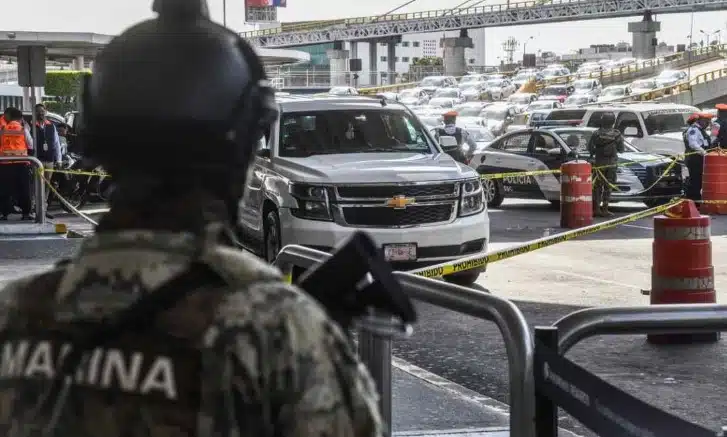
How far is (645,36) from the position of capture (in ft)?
420

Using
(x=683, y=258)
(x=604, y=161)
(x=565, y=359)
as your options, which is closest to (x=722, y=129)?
(x=604, y=161)

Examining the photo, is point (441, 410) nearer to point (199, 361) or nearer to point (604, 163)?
point (199, 361)

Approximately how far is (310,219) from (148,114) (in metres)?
11.3

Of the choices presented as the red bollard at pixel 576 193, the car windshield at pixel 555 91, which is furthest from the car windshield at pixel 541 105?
the red bollard at pixel 576 193

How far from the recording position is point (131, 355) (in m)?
1.65

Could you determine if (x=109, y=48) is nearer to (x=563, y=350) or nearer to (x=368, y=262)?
(x=368, y=262)

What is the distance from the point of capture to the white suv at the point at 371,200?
13.0 m

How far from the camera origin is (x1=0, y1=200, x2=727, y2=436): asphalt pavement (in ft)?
27.2

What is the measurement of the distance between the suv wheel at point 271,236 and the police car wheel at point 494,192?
1078cm

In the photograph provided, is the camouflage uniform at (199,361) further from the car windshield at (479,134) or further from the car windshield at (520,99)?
the car windshield at (520,99)

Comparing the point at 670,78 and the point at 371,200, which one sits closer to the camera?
the point at 371,200

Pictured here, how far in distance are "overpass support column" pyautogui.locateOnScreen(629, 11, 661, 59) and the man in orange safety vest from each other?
11159 cm

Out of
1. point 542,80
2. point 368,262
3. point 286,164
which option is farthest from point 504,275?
point 542,80

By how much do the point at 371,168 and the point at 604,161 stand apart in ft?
30.4
